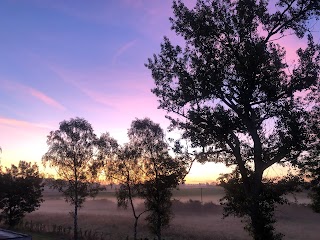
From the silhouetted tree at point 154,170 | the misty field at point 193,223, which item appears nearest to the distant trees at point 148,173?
the silhouetted tree at point 154,170

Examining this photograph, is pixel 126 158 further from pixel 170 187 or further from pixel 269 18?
pixel 269 18

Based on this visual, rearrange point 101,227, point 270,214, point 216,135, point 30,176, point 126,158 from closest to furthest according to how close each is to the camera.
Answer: point 270,214 → point 216,135 → point 126,158 → point 30,176 → point 101,227

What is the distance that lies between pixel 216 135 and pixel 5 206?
4142 cm

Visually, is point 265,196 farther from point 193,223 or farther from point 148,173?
point 193,223

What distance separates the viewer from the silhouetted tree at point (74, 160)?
166 feet

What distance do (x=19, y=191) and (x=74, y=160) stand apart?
1074 cm

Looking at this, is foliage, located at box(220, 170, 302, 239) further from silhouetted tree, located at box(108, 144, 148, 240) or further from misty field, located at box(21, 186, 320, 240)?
silhouetted tree, located at box(108, 144, 148, 240)

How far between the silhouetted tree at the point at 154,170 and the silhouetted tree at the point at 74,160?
28.3ft

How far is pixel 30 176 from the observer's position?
5553cm

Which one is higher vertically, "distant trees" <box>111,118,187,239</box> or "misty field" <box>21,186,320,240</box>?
"distant trees" <box>111,118,187,239</box>

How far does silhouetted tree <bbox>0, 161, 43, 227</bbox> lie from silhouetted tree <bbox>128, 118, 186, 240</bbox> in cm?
2038

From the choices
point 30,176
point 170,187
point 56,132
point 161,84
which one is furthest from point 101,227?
point 161,84

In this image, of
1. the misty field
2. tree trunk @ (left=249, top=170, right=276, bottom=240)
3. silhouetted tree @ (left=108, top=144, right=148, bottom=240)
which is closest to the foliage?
tree trunk @ (left=249, top=170, right=276, bottom=240)

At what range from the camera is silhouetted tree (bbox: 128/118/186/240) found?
4212 centimetres
